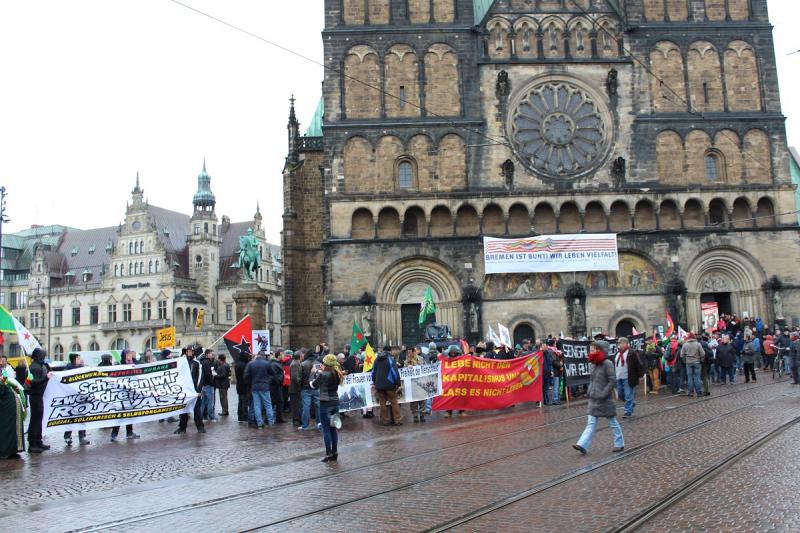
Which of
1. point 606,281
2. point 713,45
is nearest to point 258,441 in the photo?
point 606,281

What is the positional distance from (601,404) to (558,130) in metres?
27.7

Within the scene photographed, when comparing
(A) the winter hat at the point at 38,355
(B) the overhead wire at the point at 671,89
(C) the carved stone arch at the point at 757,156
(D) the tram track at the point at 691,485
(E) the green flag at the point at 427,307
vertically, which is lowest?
(D) the tram track at the point at 691,485

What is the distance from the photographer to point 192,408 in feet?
57.4

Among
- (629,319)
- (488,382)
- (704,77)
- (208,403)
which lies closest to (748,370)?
(488,382)

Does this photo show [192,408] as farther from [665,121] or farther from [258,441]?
[665,121]

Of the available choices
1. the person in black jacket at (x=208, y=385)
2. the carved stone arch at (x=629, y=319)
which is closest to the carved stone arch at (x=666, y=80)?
the carved stone arch at (x=629, y=319)

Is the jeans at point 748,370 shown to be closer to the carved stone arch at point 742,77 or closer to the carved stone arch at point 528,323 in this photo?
the carved stone arch at point 528,323

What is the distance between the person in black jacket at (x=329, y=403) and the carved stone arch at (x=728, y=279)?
2776cm

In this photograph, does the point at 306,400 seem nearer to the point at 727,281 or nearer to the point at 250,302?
the point at 250,302

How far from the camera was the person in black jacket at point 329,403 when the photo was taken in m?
12.6

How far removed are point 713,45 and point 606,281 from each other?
1234cm

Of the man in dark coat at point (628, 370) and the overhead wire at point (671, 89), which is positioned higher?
the overhead wire at point (671, 89)

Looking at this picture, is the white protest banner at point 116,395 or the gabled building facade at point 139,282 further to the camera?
the gabled building facade at point 139,282

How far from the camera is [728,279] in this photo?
124 feet
